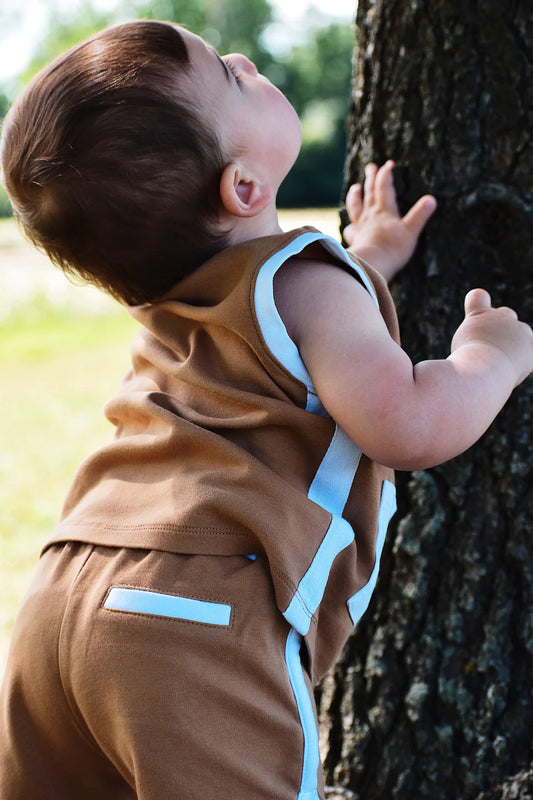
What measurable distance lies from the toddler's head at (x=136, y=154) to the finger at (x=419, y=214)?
0.40 meters

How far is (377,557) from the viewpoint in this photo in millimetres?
1530

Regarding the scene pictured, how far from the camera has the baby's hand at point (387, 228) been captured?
1.83 metres

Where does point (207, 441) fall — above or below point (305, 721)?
above

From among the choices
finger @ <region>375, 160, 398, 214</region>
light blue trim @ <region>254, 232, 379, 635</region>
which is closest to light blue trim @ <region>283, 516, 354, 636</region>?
light blue trim @ <region>254, 232, 379, 635</region>

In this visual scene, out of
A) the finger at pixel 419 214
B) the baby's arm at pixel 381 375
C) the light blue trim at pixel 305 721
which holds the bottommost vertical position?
the light blue trim at pixel 305 721

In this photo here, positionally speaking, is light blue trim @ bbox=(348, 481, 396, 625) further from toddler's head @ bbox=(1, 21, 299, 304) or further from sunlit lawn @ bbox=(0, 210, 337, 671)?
sunlit lawn @ bbox=(0, 210, 337, 671)

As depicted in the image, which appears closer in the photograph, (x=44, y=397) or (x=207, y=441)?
(x=207, y=441)

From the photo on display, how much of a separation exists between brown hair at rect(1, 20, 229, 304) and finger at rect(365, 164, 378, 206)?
55 cm

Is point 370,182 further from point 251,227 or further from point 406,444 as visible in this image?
point 406,444

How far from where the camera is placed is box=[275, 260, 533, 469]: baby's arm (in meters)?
1.32

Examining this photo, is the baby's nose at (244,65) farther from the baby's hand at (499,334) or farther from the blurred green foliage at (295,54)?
the blurred green foliage at (295,54)

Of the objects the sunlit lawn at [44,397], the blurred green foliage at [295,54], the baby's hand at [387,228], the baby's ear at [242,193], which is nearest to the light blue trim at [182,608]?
the baby's ear at [242,193]

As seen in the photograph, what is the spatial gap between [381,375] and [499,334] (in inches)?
11.6

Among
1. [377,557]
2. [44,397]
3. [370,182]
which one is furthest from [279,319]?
[44,397]
